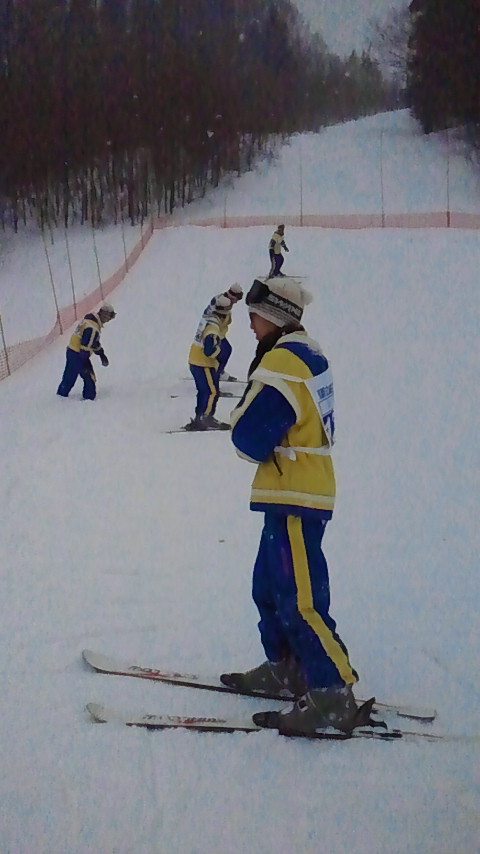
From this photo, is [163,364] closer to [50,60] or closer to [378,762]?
[50,60]

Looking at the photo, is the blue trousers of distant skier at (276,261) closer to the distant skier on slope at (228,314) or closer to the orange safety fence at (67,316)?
the orange safety fence at (67,316)

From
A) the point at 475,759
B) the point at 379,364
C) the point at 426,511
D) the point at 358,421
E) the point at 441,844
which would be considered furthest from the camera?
the point at 379,364

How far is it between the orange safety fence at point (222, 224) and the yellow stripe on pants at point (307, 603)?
236 inches

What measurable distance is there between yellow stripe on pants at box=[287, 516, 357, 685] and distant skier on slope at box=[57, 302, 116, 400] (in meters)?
4.83

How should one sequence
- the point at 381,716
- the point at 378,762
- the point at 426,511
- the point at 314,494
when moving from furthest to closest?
the point at 426,511 < the point at 381,716 < the point at 314,494 < the point at 378,762

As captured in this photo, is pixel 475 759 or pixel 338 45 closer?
pixel 475 759

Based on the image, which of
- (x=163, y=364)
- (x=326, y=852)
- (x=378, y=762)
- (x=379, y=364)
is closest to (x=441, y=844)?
(x=326, y=852)

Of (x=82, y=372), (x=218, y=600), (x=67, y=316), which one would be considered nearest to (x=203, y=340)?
(x=82, y=372)

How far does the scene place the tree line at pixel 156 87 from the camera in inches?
85.2

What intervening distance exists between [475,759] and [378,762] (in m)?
0.23

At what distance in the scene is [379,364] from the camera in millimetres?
6930

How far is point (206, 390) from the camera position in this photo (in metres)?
5.36

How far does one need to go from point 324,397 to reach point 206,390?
11.8 feet

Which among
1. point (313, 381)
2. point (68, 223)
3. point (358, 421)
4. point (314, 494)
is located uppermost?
point (68, 223)
